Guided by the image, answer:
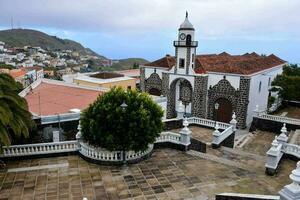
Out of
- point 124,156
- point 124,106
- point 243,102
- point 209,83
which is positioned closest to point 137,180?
point 124,156

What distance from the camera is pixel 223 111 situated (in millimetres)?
28938

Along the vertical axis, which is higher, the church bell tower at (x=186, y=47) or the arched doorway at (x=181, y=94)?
the church bell tower at (x=186, y=47)

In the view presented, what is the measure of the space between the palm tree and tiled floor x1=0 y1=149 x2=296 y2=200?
189 cm

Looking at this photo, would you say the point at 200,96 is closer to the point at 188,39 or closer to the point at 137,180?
the point at 188,39

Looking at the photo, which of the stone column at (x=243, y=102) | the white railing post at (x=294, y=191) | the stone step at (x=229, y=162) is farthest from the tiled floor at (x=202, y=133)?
the white railing post at (x=294, y=191)

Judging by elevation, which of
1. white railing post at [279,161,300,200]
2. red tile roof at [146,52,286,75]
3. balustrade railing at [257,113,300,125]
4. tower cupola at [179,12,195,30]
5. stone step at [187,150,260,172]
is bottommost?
stone step at [187,150,260,172]

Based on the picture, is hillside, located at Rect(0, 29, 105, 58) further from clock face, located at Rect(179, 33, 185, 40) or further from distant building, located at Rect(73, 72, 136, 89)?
clock face, located at Rect(179, 33, 185, 40)

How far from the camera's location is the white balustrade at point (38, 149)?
13.8m

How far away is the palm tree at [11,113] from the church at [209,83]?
63.7ft

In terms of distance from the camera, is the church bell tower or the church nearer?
the church

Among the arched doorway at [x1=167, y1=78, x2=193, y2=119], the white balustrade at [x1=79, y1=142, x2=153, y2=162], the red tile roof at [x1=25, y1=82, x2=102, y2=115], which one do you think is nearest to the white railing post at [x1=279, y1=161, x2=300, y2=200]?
the white balustrade at [x1=79, y1=142, x2=153, y2=162]

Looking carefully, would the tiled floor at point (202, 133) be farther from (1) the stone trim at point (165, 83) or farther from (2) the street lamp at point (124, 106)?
(1) the stone trim at point (165, 83)

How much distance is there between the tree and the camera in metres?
13.0

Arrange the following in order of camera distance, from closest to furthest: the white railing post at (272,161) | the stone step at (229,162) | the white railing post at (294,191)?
1. the white railing post at (294,191)
2. the white railing post at (272,161)
3. the stone step at (229,162)
